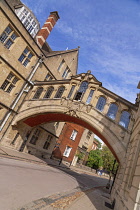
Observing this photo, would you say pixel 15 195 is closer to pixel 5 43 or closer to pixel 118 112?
pixel 118 112

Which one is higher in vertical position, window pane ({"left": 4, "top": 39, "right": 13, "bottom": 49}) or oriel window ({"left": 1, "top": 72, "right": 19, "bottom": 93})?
window pane ({"left": 4, "top": 39, "right": 13, "bottom": 49})

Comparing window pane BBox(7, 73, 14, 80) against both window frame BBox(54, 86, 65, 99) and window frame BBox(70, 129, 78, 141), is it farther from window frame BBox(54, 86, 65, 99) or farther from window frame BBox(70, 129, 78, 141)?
window frame BBox(70, 129, 78, 141)

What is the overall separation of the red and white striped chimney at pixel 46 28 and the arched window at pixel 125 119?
1308cm

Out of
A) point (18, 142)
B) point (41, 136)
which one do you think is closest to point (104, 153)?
point (41, 136)

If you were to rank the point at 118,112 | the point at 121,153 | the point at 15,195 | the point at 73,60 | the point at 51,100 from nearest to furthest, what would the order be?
1. the point at 15,195
2. the point at 121,153
3. the point at 118,112
4. the point at 51,100
5. the point at 73,60

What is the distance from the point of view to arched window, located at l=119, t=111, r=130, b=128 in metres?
12.1

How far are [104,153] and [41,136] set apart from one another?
25.5 meters

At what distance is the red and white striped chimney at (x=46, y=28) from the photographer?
18.3m

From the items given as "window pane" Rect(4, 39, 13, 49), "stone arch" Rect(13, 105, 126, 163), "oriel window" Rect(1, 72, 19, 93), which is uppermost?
"window pane" Rect(4, 39, 13, 49)

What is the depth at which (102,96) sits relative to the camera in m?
13.9

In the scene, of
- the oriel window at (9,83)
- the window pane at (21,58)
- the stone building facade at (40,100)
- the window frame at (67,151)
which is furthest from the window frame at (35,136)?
the window frame at (67,151)

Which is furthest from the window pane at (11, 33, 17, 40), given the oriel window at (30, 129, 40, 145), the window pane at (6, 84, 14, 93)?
the oriel window at (30, 129, 40, 145)

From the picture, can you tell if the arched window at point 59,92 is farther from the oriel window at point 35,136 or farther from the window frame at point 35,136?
the oriel window at point 35,136

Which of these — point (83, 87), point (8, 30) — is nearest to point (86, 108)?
point (83, 87)
